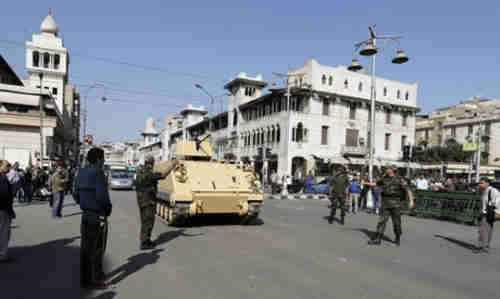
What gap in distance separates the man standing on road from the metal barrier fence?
1233cm

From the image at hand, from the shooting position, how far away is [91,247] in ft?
17.4

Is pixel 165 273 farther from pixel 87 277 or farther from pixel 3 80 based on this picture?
pixel 3 80

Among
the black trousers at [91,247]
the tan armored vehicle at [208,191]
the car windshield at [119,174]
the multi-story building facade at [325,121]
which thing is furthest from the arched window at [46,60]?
the black trousers at [91,247]

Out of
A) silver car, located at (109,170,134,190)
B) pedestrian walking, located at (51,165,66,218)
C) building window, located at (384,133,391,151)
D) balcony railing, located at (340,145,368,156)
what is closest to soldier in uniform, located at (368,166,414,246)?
pedestrian walking, located at (51,165,66,218)

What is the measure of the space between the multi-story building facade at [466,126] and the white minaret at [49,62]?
58.8 meters

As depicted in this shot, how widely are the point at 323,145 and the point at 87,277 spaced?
125ft

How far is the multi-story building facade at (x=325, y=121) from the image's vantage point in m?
40.8

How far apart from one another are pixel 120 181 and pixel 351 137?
26.8m

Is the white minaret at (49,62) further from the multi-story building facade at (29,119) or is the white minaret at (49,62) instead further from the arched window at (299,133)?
the arched window at (299,133)

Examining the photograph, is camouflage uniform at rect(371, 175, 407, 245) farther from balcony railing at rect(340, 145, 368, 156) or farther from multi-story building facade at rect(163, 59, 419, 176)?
balcony railing at rect(340, 145, 368, 156)

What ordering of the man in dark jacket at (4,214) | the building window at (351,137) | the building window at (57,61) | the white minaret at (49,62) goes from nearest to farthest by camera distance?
the man in dark jacket at (4,214) < the building window at (351,137) < the white minaret at (49,62) < the building window at (57,61)

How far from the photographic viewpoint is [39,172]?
738 inches

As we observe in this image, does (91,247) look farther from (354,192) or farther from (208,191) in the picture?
(354,192)

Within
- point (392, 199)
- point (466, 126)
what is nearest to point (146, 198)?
point (392, 199)
